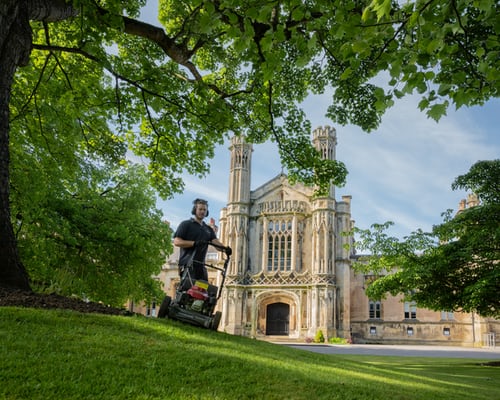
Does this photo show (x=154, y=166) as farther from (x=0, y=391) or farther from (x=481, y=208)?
(x=481, y=208)

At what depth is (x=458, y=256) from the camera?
15016 mm

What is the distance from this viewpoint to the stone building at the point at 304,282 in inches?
1384

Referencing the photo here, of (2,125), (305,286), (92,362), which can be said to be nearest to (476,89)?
(92,362)

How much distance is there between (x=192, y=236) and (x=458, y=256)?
11.0 meters

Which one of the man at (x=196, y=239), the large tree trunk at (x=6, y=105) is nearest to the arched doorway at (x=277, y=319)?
the man at (x=196, y=239)

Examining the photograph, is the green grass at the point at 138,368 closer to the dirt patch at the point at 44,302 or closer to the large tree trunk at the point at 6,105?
the dirt patch at the point at 44,302

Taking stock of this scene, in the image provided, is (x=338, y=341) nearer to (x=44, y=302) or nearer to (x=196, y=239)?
(x=196, y=239)

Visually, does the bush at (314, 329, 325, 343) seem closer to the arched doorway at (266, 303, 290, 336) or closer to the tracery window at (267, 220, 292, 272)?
the arched doorway at (266, 303, 290, 336)

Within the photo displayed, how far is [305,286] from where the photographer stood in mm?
36312

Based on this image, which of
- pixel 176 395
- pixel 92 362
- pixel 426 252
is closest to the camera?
pixel 176 395

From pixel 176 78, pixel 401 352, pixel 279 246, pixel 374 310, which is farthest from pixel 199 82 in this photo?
pixel 374 310

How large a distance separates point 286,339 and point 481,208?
77.6ft

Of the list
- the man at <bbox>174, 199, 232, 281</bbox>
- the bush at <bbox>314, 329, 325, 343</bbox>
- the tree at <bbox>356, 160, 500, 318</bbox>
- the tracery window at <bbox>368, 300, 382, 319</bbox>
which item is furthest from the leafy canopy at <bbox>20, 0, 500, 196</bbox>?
the tracery window at <bbox>368, 300, 382, 319</bbox>

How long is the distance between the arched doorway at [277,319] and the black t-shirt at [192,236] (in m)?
30.4
